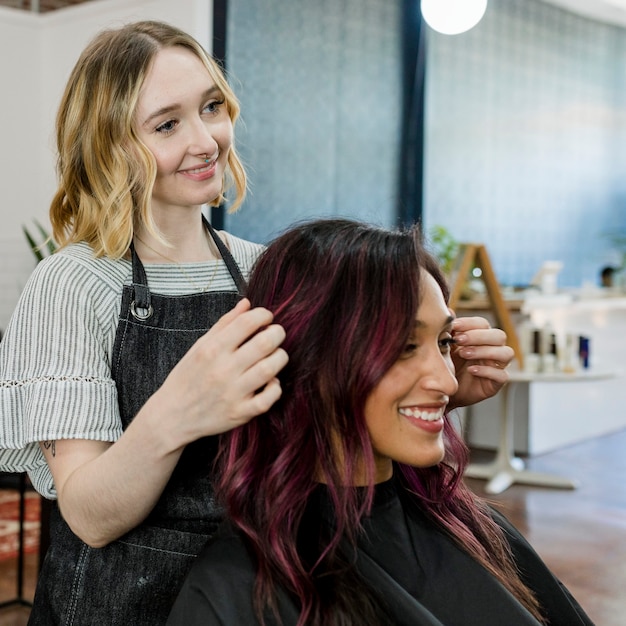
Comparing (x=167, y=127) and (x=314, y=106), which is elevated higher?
(x=314, y=106)

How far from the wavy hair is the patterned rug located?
321 cm

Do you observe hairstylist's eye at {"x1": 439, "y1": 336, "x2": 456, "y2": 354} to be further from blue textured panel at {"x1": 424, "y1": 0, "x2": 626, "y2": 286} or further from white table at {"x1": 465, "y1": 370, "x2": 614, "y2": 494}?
blue textured panel at {"x1": 424, "y1": 0, "x2": 626, "y2": 286}

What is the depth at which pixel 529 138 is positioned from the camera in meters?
7.24

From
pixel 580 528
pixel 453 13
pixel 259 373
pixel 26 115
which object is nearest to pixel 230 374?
pixel 259 373

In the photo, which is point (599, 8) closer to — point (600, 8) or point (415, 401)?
point (600, 8)

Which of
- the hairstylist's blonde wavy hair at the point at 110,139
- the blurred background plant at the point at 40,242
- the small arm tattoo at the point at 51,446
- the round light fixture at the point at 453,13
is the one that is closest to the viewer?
the small arm tattoo at the point at 51,446

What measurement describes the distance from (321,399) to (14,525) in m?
3.77

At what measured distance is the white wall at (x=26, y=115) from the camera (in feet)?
17.0

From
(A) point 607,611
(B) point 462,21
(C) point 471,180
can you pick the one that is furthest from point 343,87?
(A) point 607,611

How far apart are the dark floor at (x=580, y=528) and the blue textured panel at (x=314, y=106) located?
171cm

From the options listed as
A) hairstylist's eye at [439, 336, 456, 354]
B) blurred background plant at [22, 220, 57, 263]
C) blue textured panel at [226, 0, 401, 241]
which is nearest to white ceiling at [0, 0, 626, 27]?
blue textured panel at [226, 0, 401, 241]

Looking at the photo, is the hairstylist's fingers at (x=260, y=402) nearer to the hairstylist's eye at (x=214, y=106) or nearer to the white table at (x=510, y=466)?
the hairstylist's eye at (x=214, y=106)

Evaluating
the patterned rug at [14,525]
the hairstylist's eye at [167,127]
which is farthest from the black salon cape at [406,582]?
the patterned rug at [14,525]

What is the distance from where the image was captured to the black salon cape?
1.20m
